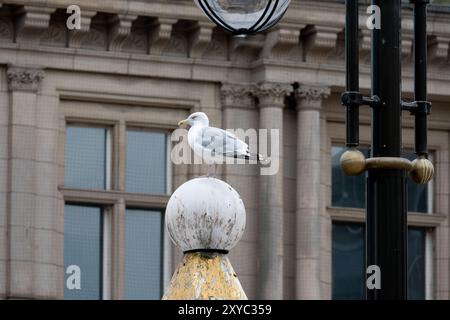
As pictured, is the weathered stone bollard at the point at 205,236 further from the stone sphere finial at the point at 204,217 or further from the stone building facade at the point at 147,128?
the stone building facade at the point at 147,128

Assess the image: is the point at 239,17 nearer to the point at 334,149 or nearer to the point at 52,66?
the point at 52,66

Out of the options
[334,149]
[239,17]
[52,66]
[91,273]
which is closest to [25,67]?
[52,66]

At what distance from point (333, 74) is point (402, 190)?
2238 cm

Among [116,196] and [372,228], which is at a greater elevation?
[116,196]

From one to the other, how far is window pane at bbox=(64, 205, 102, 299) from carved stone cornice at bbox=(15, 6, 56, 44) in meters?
2.47

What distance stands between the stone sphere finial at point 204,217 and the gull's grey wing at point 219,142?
3.30 meters

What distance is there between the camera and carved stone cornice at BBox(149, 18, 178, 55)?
3228 cm

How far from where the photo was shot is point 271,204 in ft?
108

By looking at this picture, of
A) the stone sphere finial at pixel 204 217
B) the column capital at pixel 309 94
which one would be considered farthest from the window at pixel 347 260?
the stone sphere finial at pixel 204 217

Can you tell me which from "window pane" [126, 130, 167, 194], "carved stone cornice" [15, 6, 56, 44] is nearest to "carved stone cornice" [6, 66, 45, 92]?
"carved stone cornice" [15, 6, 56, 44]

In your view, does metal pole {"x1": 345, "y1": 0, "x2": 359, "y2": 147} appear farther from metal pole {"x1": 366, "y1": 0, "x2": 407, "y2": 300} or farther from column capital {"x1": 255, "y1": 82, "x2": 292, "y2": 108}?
column capital {"x1": 255, "y1": 82, "x2": 292, "y2": 108}

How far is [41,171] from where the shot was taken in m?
31.8

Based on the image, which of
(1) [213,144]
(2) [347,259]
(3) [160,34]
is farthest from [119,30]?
(1) [213,144]

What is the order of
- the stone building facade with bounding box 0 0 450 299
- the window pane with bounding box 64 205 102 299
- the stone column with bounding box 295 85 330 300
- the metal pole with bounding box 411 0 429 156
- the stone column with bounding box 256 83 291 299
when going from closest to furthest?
the metal pole with bounding box 411 0 429 156, the stone building facade with bounding box 0 0 450 299, the window pane with bounding box 64 205 102 299, the stone column with bounding box 256 83 291 299, the stone column with bounding box 295 85 330 300
